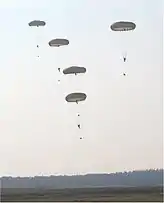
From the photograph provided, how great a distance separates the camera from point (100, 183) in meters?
1.32

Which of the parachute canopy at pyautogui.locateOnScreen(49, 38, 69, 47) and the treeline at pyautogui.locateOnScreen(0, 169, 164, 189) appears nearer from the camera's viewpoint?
the treeline at pyautogui.locateOnScreen(0, 169, 164, 189)

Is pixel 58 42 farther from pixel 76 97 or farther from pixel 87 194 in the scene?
pixel 87 194

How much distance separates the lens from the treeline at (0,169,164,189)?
131 centimetres

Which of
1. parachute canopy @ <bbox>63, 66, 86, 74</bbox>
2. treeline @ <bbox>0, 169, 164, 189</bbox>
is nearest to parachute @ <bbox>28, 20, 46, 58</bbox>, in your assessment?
parachute canopy @ <bbox>63, 66, 86, 74</bbox>

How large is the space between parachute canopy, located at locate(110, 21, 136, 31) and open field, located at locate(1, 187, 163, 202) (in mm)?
567

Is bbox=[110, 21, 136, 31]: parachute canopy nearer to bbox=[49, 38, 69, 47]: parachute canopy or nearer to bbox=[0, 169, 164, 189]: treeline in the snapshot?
bbox=[49, 38, 69, 47]: parachute canopy

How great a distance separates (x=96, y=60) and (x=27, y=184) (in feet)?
1.64

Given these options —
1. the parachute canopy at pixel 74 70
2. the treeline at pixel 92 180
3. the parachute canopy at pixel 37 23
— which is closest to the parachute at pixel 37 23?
the parachute canopy at pixel 37 23

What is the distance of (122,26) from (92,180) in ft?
1.84

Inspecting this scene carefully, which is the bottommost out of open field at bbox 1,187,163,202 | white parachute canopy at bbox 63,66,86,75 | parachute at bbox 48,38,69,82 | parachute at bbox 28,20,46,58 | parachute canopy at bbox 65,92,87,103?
open field at bbox 1,187,163,202

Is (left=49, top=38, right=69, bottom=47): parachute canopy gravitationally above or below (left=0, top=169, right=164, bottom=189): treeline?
above

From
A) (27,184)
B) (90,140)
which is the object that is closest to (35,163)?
(27,184)

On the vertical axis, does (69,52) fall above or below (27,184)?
above

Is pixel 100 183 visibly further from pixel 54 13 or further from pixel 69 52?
pixel 54 13
